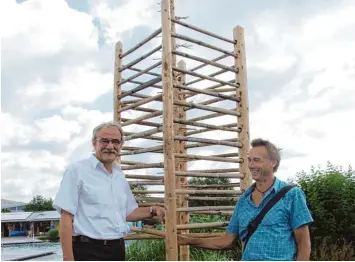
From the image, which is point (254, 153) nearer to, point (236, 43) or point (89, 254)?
point (89, 254)

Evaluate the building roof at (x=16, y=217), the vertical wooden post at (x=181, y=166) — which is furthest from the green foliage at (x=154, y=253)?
the building roof at (x=16, y=217)

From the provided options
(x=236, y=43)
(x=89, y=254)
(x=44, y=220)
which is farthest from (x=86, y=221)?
(x=44, y=220)

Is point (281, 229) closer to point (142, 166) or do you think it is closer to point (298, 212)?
point (298, 212)

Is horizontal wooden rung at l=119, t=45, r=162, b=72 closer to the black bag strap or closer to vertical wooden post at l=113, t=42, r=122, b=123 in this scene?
vertical wooden post at l=113, t=42, r=122, b=123

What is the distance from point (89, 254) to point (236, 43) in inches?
102

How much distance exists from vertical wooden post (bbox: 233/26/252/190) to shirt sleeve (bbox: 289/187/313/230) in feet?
6.49

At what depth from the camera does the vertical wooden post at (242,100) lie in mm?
4312

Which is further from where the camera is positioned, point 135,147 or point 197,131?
point 197,131

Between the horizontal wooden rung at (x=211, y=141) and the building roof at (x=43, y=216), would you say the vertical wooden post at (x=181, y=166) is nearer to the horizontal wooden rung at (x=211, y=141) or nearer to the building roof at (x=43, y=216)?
the horizontal wooden rung at (x=211, y=141)

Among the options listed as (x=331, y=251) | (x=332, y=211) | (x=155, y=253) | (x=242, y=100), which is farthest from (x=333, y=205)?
(x=242, y=100)

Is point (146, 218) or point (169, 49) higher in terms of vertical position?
point (169, 49)

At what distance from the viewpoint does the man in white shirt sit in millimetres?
2418

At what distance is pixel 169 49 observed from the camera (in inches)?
145

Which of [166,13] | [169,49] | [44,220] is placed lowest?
[44,220]
